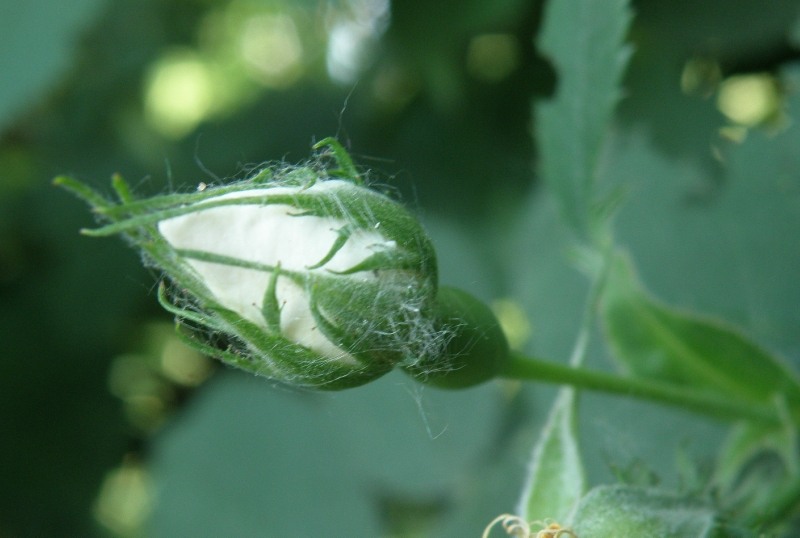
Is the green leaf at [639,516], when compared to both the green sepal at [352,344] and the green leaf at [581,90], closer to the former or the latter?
the green sepal at [352,344]

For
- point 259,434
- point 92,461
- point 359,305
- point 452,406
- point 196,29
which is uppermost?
point 196,29

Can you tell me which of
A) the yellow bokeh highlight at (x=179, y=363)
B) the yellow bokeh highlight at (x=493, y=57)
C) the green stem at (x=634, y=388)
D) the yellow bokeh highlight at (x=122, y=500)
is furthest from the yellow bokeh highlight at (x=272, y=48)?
the green stem at (x=634, y=388)

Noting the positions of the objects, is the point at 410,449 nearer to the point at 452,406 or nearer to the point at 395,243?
the point at 452,406

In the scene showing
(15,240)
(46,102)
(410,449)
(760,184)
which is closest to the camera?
(760,184)

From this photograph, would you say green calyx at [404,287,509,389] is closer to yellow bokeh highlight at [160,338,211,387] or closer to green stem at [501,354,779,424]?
green stem at [501,354,779,424]

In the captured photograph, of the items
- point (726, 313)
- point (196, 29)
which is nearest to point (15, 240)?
point (196, 29)

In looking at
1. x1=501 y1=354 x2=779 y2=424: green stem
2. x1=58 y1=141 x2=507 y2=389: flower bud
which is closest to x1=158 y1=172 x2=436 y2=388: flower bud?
x1=58 y1=141 x2=507 y2=389: flower bud

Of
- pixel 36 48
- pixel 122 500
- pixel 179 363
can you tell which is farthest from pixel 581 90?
pixel 122 500
